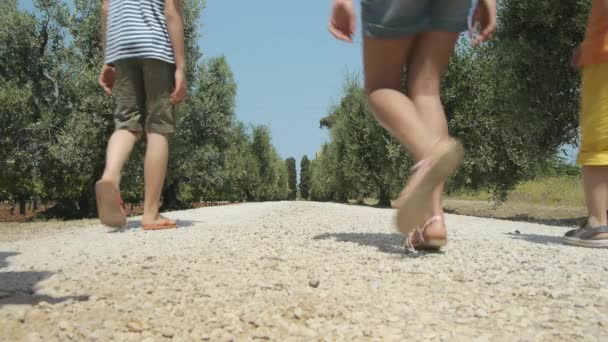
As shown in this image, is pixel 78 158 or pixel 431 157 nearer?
pixel 431 157

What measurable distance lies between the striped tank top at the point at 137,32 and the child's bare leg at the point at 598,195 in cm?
367

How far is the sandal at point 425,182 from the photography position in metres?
2.26

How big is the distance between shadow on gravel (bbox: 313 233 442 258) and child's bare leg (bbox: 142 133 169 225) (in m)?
1.68

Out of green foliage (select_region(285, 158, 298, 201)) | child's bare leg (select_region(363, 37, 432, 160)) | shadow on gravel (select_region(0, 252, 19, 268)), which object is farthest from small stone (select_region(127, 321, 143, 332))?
green foliage (select_region(285, 158, 298, 201))

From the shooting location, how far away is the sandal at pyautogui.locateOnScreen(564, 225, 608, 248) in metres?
3.60

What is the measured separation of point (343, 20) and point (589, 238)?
2.57 meters

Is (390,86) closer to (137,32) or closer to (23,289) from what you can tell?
(23,289)

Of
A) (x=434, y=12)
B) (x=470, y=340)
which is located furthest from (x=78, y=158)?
(x=470, y=340)

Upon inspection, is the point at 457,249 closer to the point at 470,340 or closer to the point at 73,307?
the point at 470,340

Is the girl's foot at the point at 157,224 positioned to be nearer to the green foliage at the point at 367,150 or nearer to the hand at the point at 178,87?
the hand at the point at 178,87

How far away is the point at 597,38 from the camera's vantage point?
12.0 feet

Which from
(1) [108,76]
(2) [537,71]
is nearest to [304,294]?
(1) [108,76]

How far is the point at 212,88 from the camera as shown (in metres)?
24.6

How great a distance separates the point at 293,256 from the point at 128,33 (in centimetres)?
272
